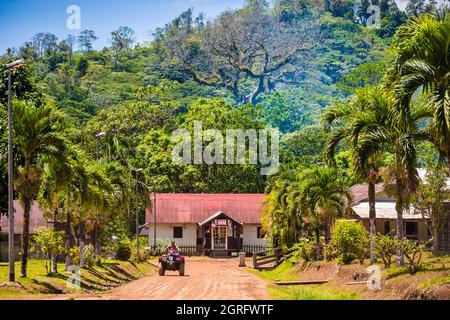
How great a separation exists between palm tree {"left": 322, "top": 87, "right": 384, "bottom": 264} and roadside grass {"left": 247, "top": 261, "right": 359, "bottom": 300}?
3149mm

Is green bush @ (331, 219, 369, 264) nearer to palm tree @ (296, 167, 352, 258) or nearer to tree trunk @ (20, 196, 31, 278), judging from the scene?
palm tree @ (296, 167, 352, 258)

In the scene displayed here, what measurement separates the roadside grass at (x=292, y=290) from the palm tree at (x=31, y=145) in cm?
1042

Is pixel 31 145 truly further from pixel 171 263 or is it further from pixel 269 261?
pixel 269 261

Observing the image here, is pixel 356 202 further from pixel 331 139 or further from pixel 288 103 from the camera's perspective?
pixel 288 103

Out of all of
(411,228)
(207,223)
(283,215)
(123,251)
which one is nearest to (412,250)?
(283,215)

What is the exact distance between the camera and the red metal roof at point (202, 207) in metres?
85.7

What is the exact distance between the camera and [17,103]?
111 ft

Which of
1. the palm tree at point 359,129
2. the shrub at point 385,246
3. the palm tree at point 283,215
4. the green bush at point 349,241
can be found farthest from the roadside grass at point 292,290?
the green bush at point 349,241

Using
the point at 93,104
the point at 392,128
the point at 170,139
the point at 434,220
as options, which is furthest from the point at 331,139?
the point at 93,104

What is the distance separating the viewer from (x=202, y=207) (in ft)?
289

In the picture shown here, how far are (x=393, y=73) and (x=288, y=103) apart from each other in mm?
158327

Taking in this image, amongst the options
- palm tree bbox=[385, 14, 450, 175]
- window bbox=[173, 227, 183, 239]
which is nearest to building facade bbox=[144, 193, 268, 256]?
window bbox=[173, 227, 183, 239]

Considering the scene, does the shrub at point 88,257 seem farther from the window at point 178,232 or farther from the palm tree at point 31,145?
the window at point 178,232

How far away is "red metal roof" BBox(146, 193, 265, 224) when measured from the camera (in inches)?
3374
